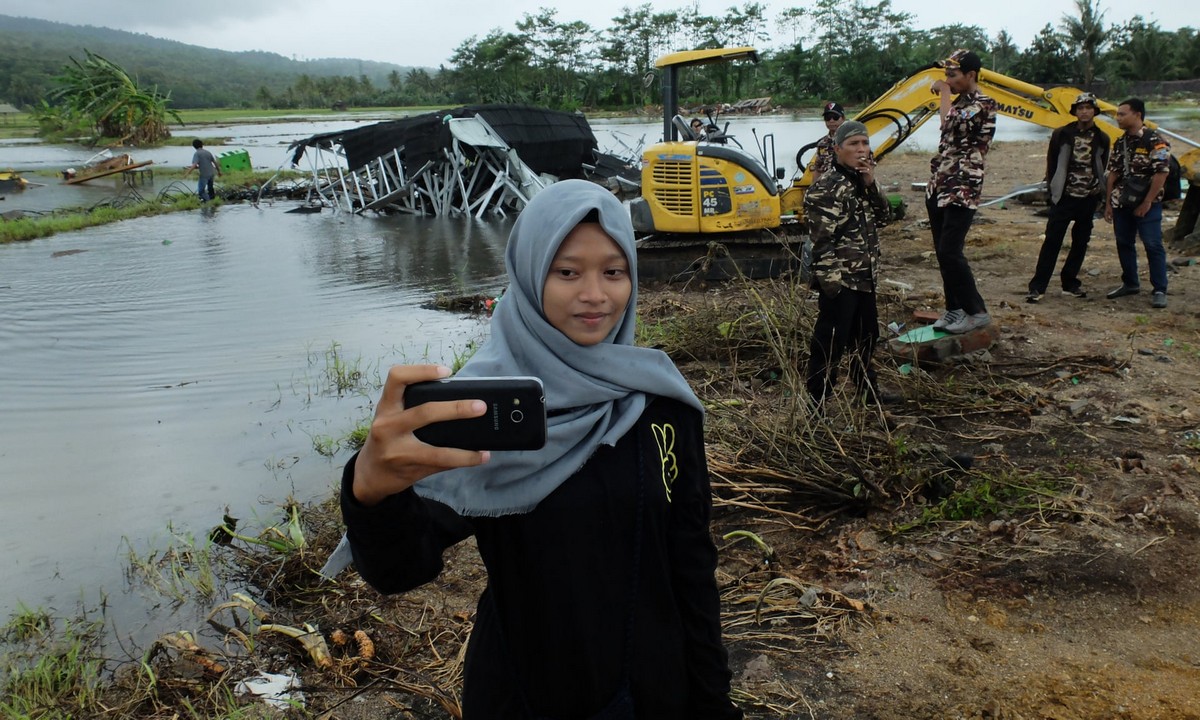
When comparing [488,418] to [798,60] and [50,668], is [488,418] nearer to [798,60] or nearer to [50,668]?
[50,668]

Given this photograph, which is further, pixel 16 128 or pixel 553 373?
pixel 16 128

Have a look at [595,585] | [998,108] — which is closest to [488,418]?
[595,585]

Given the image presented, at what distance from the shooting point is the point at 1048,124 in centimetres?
866

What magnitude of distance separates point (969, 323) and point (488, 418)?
19.1ft

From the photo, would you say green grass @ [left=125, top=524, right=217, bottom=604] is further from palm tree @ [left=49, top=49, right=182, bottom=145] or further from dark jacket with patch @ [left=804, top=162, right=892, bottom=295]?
palm tree @ [left=49, top=49, right=182, bottom=145]

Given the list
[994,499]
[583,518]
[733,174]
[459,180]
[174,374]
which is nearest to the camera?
[583,518]

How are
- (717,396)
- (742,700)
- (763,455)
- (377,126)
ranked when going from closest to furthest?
(742,700) < (763,455) < (717,396) < (377,126)

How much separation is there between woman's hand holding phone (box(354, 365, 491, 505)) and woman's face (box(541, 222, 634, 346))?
1.28 ft

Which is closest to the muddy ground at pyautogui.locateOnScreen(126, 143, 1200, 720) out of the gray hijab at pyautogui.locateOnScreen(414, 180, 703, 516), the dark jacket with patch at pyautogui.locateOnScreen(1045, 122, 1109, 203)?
the gray hijab at pyautogui.locateOnScreen(414, 180, 703, 516)

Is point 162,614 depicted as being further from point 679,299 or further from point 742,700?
point 679,299

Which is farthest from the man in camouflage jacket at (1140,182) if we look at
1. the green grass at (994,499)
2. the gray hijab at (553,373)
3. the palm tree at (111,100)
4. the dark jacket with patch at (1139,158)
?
the palm tree at (111,100)

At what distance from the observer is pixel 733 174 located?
952cm

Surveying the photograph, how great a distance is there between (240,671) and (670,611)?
239 cm

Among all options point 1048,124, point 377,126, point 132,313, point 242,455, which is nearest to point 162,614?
point 242,455
